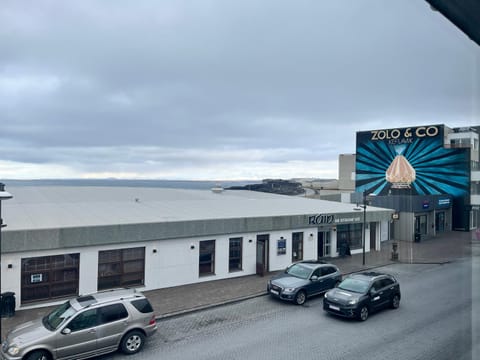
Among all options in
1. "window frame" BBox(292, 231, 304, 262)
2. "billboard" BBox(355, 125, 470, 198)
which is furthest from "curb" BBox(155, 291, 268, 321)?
"billboard" BBox(355, 125, 470, 198)

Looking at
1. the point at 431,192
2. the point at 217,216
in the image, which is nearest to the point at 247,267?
Result: the point at 217,216

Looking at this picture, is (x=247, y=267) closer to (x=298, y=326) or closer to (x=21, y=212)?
(x=298, y=326)

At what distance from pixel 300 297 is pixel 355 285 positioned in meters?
2.36

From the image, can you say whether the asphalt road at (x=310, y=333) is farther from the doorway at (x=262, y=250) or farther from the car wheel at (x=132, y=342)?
the doorway at (x=262, y=250)

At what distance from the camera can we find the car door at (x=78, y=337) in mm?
9875

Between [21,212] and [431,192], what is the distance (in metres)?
38.4

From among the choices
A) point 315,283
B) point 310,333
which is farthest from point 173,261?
point 310,333

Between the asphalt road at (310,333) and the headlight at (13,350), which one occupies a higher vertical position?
the headlight at (13,350)

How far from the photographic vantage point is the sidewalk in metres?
14.2

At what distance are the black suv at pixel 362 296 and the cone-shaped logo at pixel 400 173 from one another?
29.9m

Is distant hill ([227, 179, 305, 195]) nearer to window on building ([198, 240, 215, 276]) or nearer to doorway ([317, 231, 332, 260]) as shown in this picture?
doorway ([317, 231, 332, 260])

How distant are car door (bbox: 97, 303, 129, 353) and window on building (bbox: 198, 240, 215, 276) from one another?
789cm

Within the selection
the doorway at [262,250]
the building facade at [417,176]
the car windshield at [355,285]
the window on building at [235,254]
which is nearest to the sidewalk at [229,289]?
the window on building at [235,254]

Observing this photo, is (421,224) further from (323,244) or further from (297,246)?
(297,246)
